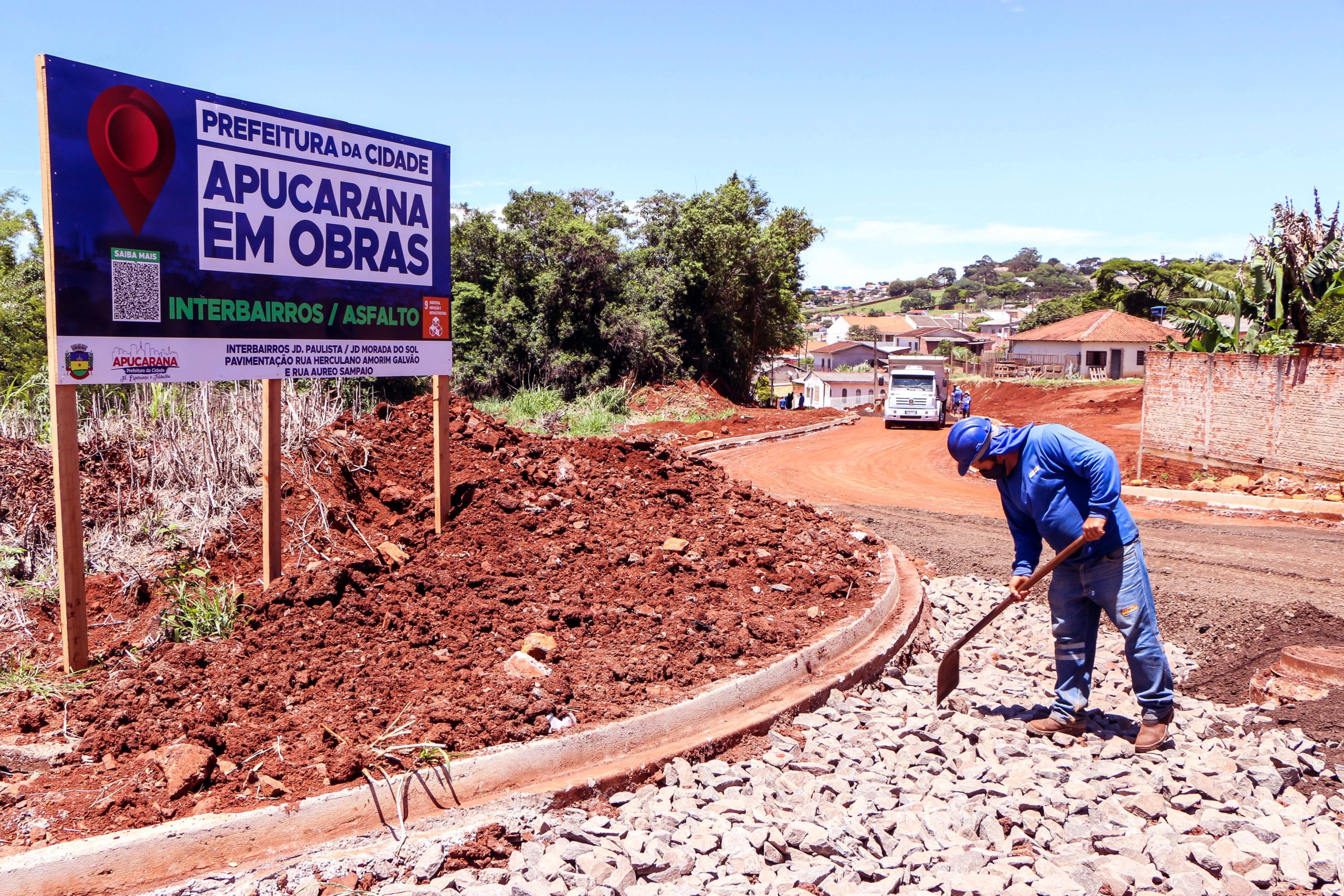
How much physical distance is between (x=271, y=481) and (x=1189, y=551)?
9.63 m

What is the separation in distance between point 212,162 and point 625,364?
26.3m

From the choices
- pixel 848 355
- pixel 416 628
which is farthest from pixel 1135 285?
pixel 416 628

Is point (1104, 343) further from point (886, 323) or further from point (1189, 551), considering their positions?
point (886, 323)

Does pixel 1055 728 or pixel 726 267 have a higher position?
pixel 726 267

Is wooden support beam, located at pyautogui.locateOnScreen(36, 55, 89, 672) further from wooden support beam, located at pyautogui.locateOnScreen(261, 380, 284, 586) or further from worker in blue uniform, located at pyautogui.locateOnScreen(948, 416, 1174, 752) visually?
worker in blue uniform, located at pyautogui.locateOnScreen(948, 416, 1174, 752)

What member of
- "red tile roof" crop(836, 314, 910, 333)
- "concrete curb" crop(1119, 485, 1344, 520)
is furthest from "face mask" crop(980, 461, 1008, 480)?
"red tile roof" crop(836, 314, 910, 333)

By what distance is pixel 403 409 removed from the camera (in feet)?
27.9

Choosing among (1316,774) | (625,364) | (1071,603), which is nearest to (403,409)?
(1071,603)

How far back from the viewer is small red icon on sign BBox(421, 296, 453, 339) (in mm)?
6438

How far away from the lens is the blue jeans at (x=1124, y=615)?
4906mm

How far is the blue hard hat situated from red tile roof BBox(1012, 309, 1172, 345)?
2039 inches

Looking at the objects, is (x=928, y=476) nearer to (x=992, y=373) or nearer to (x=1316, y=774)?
(x=1316, y=774)

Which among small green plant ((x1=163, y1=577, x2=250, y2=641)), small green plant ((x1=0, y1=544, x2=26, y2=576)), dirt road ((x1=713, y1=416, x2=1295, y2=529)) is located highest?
small green plant ((x1=0, y1=544, x2=26, y2=576))

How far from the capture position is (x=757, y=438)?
79.7 feet
